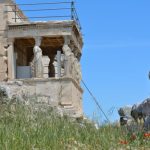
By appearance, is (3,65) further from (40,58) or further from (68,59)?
(68,59)

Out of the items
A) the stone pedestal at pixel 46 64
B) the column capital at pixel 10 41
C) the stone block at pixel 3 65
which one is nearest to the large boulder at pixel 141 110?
the stone block at pixel 3 65

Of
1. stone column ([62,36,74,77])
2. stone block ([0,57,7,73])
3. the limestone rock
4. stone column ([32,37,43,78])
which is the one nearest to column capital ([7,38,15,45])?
stone block ([0,57,7,73])

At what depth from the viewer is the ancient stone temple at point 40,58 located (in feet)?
97.3

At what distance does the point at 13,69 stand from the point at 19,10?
4795 mm

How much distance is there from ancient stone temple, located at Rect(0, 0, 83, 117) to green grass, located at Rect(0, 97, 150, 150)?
54.6ft

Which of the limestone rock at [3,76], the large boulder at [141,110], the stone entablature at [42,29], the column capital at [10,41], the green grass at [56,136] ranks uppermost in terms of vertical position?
the stone entablature at [42,29]

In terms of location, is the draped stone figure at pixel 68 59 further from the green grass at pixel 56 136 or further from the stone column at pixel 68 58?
the green grass at pixel 56 136

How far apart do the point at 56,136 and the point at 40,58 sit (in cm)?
2157

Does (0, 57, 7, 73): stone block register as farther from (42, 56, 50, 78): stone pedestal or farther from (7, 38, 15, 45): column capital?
(42, 56, 50, 78): stone pedestal

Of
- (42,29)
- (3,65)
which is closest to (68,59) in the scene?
(42,29)

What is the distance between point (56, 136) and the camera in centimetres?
945

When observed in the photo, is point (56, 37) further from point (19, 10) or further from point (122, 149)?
point (122, 149)

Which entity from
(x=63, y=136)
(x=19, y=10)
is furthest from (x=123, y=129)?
(x=19, y=10)

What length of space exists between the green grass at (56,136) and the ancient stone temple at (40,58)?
16.6 m
